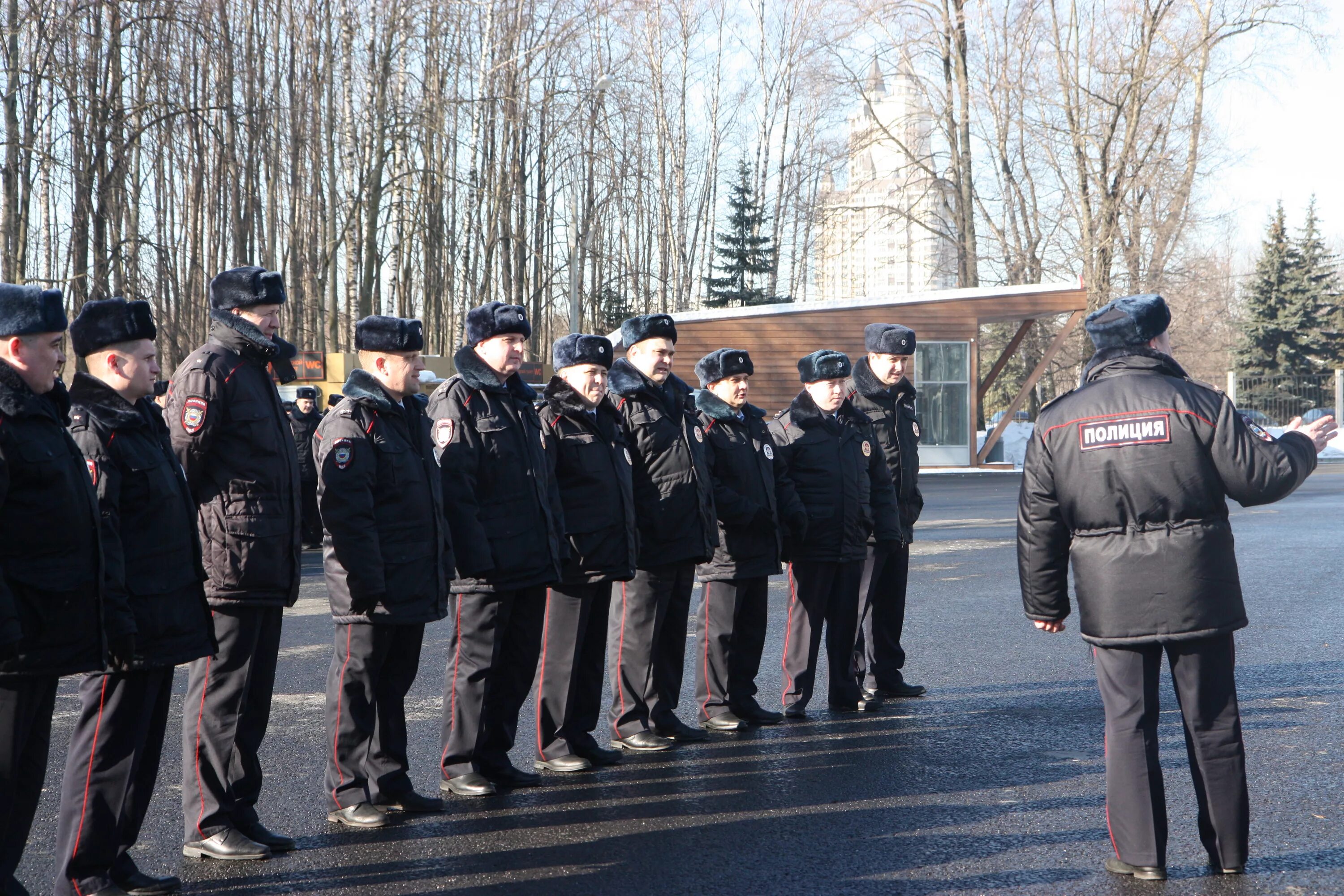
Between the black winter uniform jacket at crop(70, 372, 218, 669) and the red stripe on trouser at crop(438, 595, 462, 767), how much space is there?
139 centimetres

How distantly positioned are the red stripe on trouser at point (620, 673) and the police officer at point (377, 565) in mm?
1319

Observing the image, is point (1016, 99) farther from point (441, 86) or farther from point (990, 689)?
point (990, 689)

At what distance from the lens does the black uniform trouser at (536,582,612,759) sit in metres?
5.80

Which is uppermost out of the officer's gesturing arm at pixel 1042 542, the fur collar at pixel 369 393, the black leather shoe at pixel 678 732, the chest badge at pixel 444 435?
the fur collar at pixel 369 393

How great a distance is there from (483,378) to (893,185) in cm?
3501

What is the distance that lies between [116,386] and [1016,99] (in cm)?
3596

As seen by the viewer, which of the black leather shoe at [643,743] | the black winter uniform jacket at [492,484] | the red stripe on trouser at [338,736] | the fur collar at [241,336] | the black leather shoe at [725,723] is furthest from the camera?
the black leather shoe at [725,723]

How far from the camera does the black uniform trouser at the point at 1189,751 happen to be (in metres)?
4.21

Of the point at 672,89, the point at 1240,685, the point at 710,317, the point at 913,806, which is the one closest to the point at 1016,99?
the point at 672,89

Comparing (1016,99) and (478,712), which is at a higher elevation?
(1016,99)

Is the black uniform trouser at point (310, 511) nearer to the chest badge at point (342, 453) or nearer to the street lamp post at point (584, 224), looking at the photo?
the chest badge at point (342, 453)

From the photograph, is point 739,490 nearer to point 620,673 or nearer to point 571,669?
point 620,673

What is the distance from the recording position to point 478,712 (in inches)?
215

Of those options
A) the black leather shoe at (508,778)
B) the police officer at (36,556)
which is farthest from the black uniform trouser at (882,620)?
the police officer at (36,556)
